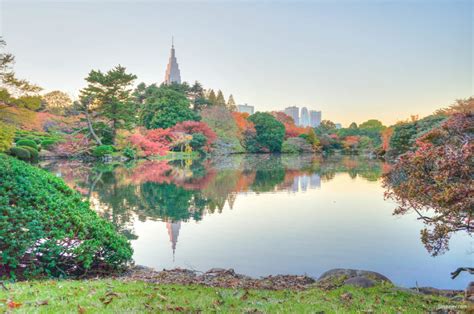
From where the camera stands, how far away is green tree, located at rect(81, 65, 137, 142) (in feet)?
103

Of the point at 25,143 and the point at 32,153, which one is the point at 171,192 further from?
the point at 25,143

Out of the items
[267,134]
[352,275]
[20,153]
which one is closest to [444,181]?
[352,275]

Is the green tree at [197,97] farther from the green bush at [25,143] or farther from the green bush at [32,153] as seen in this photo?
the green bush at [32,153]

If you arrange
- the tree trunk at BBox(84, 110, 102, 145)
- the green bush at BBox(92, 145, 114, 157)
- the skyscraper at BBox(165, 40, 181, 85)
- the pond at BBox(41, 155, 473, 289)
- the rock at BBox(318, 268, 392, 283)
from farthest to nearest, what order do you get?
the skyscraper at BBox(165, 40, 181, 85) → the tree trunk at BBox(84, 110, 102, 145) → the green bush at BBox(92, 145, 114, 157) → the pond at BBox(41, 155, 473, 289) → the rock at BBox(318, 268, 392, 283)

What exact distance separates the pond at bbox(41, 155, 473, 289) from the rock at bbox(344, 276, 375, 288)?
4.18 feet

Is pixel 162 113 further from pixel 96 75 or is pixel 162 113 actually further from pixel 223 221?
pixel 223 221

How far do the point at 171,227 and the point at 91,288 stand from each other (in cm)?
500

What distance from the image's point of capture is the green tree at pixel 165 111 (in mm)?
41188

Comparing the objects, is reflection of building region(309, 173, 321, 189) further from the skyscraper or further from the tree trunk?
the skyscraper

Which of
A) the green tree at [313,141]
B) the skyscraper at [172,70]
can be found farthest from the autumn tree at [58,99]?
the green tree at [313,141]

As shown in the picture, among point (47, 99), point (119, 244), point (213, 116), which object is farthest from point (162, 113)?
point (119, 244)

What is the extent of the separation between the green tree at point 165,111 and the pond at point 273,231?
26466mm

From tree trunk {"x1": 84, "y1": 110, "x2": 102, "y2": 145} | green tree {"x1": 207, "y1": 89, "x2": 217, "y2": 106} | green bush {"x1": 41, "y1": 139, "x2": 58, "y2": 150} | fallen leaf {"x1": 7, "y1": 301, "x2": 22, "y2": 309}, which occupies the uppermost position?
green tree {"x1": 207, "y1": 89, "x2": 217, "y2": 106}

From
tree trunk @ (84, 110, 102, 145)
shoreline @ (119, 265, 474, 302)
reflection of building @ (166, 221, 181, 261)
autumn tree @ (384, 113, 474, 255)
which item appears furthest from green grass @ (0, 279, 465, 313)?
tree trunk @ (84, 110, 102, 145)
